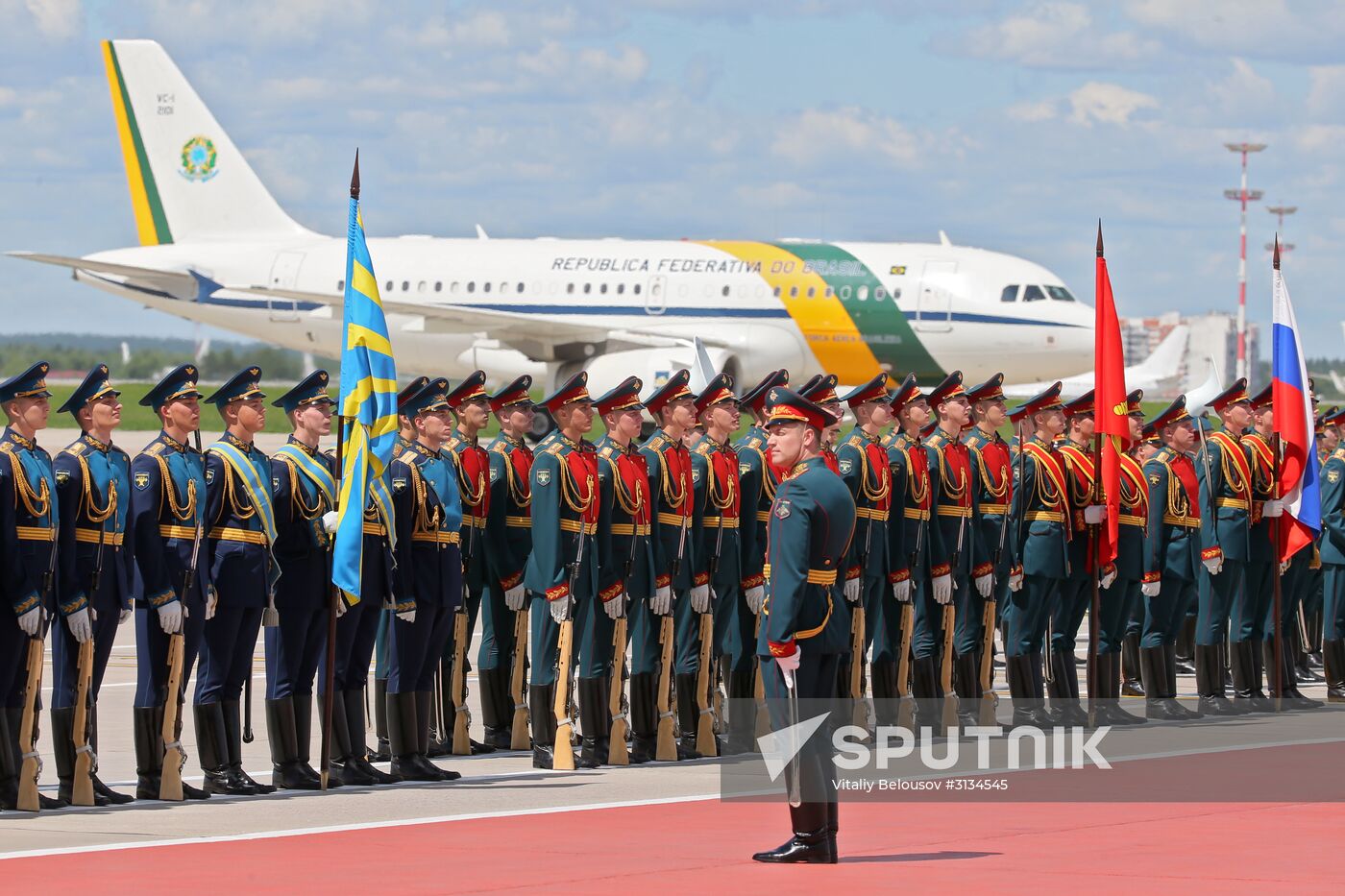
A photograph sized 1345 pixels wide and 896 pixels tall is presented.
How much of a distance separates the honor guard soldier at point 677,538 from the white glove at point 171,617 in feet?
8.07

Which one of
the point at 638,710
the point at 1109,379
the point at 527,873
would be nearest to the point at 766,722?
the point at 638,710

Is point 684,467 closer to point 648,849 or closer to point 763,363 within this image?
point 648,849

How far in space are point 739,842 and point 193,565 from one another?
2577 mm

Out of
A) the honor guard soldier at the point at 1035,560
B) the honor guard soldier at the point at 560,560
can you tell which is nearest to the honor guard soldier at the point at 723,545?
the honor guard soldier at the point at 560,560

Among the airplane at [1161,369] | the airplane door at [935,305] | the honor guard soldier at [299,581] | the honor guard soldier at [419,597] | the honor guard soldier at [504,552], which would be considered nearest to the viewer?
the honor guard soldier at [299,581]

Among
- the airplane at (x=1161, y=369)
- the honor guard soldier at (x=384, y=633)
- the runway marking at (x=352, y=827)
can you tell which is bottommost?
the runway marking at (x=352, y=827)

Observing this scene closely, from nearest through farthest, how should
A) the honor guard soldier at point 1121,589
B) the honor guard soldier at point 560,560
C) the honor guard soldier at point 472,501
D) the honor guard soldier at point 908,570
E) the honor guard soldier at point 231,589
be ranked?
the honor guard soldier at point 231,589 < the honor guard soldier at point 560,560 < the honor guard soldier at point 472,501 < the honor guard soldier at point 908,570 < the honor guard soldier at point 1121,589

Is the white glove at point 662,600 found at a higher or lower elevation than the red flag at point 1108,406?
lower

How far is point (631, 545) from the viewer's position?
10430 mm

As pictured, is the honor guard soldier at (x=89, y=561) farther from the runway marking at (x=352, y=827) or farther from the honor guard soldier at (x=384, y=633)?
the honor guard soldier at (x=384, y=633)

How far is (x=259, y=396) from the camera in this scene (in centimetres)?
943

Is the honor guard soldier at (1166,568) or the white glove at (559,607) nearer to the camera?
the white glove at (559,607)

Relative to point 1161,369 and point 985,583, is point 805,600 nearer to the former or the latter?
point 985,583

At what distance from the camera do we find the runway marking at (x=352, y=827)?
7457 millimetres
